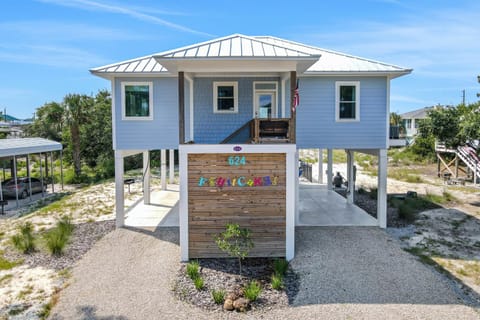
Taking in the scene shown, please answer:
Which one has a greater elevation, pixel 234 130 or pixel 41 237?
pixel 234 130

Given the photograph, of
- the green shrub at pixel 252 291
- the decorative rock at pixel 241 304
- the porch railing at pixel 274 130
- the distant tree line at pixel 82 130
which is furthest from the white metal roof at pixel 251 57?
the distant tree line at pixel 82 130

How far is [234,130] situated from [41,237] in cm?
790

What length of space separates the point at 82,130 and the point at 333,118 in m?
24.1

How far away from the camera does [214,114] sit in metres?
12.6

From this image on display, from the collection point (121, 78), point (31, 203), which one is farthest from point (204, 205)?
→ point (31, 203)

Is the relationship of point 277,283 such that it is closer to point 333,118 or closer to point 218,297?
point 218,297

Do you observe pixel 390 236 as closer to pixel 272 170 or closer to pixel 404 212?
pixel 404 212

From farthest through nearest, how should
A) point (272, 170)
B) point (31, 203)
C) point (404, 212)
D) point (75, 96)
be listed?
1. point (75, 96)
2. point (31, 203)
3. point (404, 212)
4. point (272, 170)

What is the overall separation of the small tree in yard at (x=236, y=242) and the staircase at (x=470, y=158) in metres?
20.6

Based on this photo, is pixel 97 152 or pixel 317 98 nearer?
pixel 317 98

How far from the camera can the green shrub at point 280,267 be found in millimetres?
8409

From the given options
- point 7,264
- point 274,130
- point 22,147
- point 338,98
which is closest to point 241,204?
point 274,130

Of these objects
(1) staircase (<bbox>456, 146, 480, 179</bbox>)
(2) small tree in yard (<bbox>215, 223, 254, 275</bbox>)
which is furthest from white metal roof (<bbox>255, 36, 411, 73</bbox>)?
(1) staircase (<bbox>456, 146, 480, 179</bbox>)

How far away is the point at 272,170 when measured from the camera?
9703mm
